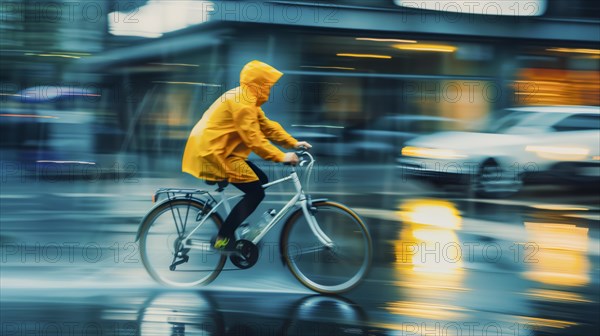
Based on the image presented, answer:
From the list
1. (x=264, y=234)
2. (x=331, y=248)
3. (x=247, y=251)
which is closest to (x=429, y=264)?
(x=331, y=248)

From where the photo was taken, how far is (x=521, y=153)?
37.8ft

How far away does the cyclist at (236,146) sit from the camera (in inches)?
199

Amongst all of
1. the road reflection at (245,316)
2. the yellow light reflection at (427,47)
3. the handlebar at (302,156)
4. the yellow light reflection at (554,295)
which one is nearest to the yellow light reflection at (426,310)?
the road reflection at (245,316)

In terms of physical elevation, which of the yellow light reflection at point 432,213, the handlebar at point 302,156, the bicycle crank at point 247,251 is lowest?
the yellow light reflection at point 432,213

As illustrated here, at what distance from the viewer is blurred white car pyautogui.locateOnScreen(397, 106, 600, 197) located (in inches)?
452

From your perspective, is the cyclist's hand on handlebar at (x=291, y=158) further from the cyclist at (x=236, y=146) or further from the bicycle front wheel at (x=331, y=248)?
the bicycle front wheel at (x=331, y=248)

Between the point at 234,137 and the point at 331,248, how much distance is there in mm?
1106

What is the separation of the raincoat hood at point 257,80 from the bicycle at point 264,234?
0.53 metres

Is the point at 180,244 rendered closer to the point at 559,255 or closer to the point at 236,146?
the point at 236,146

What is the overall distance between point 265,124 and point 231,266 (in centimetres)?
117

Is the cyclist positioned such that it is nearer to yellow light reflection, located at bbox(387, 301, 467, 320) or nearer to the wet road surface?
the wet road surface

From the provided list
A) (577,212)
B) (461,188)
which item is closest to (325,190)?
(461,188)

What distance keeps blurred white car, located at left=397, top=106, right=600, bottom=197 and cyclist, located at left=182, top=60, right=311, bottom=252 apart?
693 centimetres

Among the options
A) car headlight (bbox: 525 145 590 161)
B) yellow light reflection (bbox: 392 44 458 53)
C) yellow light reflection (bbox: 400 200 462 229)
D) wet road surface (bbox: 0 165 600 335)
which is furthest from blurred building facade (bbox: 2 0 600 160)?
wet road surface (bbox: 0 165 600 335)
